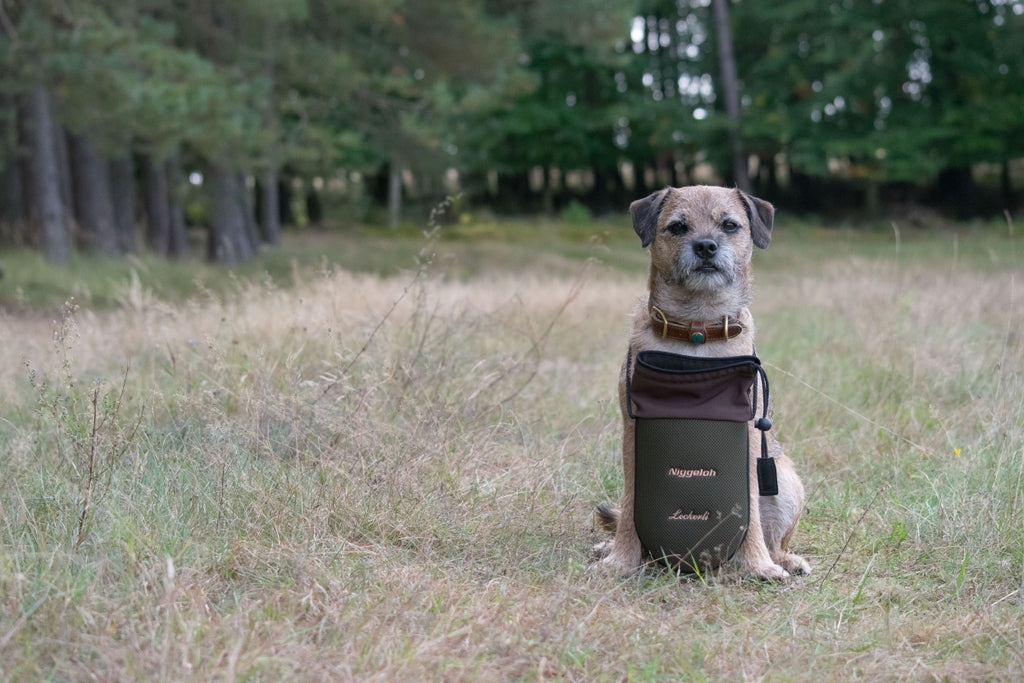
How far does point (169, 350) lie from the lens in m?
6.82

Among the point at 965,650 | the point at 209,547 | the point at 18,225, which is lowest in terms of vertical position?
the point at 965,650

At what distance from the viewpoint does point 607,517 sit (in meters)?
4.73

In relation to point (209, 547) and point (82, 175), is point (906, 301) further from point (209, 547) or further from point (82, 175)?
point (82, 175)

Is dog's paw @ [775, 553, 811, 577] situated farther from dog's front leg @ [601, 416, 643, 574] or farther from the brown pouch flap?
the brown pouch flap

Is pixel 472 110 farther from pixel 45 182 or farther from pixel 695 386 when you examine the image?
pixel 695 386

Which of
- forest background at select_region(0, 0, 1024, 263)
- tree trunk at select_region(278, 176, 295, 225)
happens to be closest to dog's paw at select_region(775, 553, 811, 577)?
forest background at select_region(0, 0, 1024, 263)

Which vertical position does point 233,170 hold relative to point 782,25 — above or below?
below

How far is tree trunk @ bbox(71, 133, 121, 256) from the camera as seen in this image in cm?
1719

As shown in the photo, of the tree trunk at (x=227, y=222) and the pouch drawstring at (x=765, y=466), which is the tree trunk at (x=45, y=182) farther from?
the pouch drawstring at (x=765, y=466)

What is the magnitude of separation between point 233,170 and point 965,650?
1668 centimetres

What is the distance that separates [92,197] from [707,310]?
52.2 feet

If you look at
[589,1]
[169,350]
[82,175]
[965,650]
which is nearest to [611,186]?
[589,1]

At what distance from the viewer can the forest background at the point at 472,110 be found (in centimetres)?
1398

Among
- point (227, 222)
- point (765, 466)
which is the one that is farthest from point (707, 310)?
point (227, 222)
